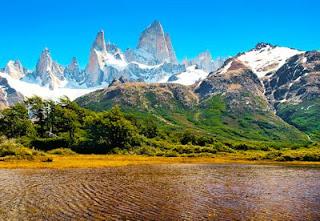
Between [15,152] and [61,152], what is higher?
[61,152]

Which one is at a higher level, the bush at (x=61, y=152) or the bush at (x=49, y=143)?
the bush at (x=49, y=143)

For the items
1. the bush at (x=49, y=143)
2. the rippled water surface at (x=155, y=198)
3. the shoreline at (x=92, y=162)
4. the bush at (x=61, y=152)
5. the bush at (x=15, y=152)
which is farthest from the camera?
the bush at (x=49, y=143)

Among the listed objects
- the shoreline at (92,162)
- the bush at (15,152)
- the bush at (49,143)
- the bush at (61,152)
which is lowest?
the shoreline at (92,162)

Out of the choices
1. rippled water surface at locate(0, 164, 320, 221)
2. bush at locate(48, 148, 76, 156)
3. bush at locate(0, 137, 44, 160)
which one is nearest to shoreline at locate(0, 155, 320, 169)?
bush at locate(0, 137, 44, 160)

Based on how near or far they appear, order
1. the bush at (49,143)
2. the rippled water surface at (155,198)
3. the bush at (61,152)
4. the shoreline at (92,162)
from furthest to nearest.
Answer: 1. the bush at (49,143)
2. the bush at (61,152)
3. the shoreline at (92,162)
4. the rippled water surface at (155,198)

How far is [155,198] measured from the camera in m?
48.6

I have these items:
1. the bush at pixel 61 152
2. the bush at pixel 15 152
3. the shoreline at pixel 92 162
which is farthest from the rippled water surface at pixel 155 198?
the bush at pixel 61 152

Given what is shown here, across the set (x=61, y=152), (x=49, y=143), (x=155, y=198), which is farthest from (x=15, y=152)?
(x=155, y=198)

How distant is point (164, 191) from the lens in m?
54.6

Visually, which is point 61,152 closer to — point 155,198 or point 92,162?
point 92,162

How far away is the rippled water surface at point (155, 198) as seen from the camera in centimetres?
3888

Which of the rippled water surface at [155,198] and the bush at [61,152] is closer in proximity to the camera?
the rippled water surface at [155,198]

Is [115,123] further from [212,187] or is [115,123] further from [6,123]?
[212,187]

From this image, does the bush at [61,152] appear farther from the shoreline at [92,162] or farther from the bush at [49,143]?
the shoreline at [92,162]
